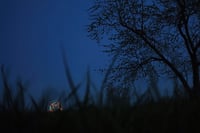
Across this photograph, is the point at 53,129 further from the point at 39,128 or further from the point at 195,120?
the point at 195,120

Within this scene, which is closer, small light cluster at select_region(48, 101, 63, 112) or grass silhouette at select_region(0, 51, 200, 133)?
grass silhouette at select_region(0, 51, 200, 133)

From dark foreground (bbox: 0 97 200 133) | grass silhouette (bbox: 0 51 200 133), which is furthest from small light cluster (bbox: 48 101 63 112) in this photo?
dark foreground (bbox: 0 97 200 133)

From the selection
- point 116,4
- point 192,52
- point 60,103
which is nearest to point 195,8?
point 192,52

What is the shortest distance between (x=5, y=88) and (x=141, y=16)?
18.2 meters

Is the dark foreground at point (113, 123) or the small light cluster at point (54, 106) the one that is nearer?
the dark foreground at point (113, 123)

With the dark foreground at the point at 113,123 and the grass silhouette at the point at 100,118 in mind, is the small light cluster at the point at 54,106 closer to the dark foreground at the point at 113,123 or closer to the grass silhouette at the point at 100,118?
the grass silhouette at the point at 100,118

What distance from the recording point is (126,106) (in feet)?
6.24

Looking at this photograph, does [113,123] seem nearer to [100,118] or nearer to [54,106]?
[100,118]

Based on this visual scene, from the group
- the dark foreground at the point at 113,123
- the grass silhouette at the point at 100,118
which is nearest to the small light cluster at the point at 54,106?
the grass silhouette at the point at 100,118

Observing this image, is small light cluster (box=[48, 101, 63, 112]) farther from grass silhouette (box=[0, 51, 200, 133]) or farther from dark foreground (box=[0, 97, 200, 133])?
dark foreground (box=[0, 97, 200, 133])

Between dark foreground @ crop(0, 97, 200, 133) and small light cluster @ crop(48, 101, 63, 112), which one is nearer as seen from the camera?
dark foreground @ crop(0, 97, 200, 133)

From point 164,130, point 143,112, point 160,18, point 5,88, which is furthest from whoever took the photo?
point 160,18

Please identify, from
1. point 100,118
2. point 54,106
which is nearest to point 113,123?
point 100,118

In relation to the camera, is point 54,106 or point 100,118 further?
point 54,106
